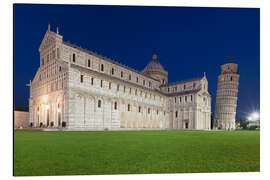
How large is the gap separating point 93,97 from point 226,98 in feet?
168

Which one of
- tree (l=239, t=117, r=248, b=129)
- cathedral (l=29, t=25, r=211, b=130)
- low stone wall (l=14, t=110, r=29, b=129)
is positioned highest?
cathedral (l=29, t=25, r=211, b=130)

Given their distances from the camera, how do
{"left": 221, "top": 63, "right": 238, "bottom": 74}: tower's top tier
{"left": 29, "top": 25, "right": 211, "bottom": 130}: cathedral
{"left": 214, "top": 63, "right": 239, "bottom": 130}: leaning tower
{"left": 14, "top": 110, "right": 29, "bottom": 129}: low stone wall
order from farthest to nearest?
{"left": 214, "top": 63, "right": 239, "bottom": 130}: leaning tower, {"left": 221, "top": 63, "right": 238, "bottom": 74}: tower's top tier, {"left": 14, "top": 110, "right": 29, "bottom": 129}: low stone wall, {"left": 29, "top": 25, "right": 211, "bottom": 130}: cathedral

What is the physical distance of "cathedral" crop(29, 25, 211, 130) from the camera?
98.3ft

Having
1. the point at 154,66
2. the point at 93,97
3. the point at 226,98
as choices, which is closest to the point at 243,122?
the point at 226,98

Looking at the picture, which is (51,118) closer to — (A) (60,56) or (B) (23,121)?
(A) (60,56)

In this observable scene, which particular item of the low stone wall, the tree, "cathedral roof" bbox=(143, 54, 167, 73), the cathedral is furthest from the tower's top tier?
the low stone wall

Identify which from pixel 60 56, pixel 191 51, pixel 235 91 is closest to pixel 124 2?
pixel 191 51

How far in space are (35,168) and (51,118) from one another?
2839 centimetres

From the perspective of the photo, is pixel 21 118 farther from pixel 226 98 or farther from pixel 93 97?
pixel 226 98

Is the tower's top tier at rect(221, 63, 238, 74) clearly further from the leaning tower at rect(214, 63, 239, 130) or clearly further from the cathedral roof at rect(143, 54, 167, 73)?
the cathedral roof at rect(143, 54, 167, 73)

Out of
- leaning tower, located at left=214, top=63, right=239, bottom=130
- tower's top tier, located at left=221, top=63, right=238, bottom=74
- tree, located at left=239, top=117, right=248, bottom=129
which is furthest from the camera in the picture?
tree, located at left=239, top=117, right=248, bottom=129

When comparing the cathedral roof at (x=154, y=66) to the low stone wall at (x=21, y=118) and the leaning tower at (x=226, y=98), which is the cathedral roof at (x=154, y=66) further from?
the low stone wall at (x=21, y=118)

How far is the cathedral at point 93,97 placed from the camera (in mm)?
29969

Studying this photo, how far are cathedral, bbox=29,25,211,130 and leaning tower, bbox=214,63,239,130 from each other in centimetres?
1642
